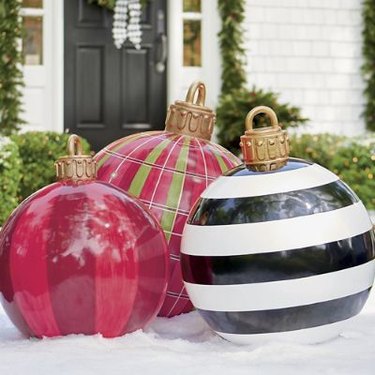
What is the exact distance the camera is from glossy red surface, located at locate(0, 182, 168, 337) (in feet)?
7.47

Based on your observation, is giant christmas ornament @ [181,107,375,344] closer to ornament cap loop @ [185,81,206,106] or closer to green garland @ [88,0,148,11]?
ornament cap loop @ [185,81,206,106]

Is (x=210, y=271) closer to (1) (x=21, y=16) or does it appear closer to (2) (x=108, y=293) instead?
(2) (x=108, y=293)

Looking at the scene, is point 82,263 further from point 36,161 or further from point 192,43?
point 192,43

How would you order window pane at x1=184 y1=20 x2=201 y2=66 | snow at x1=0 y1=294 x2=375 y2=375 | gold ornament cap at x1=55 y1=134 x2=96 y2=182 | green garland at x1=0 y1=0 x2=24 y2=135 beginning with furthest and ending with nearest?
window pane at x1=184 y1=20 x2=201 y2=66 → green garland at x1=0 y1=0 x2=24 y2=135 → gold ornament cap at x1=55 y1=134 x2=96 y2=182 → snow at x1=0 y1=294 x2=375 y2=375

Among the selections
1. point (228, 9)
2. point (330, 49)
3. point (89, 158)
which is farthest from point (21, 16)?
point (89, 158)

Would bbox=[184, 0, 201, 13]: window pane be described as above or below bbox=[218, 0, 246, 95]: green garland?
above

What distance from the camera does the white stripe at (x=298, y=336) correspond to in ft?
7.31

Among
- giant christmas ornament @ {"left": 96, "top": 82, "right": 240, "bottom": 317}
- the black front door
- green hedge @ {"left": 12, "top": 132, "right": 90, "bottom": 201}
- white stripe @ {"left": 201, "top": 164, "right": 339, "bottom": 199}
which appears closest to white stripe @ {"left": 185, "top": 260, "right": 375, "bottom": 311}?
white stripe @ {"left": 201, "top": 164, "right": 339, "bottom": 199}

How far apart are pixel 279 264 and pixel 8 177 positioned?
17.9 feet

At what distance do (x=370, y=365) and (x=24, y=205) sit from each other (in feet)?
3.30

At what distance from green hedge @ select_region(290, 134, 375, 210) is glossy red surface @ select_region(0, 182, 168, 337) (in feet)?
20.3

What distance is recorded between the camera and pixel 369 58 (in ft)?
33.6

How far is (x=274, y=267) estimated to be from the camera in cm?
217

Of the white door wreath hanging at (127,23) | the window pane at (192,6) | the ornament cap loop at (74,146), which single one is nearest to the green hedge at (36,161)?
the white door wreath hanging at (127,23)
